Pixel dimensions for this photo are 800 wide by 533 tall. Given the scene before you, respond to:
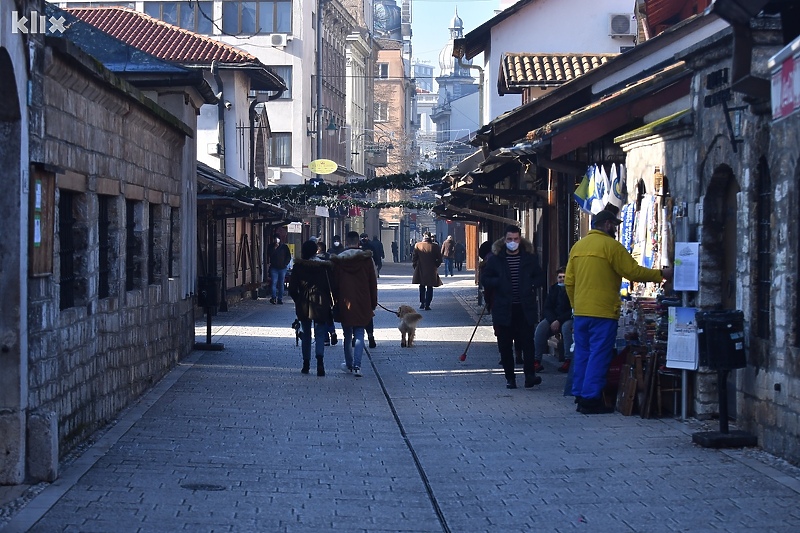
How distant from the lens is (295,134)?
2136 inches

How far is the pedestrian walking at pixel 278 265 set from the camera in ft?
99.9

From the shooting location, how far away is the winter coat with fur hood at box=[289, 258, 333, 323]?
14961mm

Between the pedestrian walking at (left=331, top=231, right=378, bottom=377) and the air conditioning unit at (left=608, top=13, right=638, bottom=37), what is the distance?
59.2ft

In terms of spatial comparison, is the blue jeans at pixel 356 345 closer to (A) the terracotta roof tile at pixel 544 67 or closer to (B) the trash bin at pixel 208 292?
(B) the trash bin at pixel 208 292

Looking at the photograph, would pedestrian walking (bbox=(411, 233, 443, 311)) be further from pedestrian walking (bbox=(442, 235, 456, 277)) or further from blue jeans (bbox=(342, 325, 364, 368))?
pedestrian walking (bbox=(442, 235, 456, 277))

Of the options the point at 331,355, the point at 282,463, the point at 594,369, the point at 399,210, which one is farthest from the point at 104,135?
the point at 399,210

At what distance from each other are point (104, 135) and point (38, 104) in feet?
8.22

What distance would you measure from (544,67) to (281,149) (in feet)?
99.6

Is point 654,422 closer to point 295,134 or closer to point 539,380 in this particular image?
point 539,380

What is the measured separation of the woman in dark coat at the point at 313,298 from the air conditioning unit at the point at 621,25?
721 inches

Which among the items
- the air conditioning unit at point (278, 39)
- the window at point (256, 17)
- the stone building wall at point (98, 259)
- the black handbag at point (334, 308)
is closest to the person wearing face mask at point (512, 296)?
the black handbag at point (334, 308)

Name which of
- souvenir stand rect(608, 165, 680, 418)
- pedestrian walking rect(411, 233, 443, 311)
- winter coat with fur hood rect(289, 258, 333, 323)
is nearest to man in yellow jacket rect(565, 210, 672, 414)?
souvenir stand rect(608, 165, 680, 418)

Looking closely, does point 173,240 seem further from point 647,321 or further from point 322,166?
point 322,166

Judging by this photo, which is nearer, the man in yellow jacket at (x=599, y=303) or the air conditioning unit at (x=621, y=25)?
the man in yellow jacket at (x=599, y=303)
